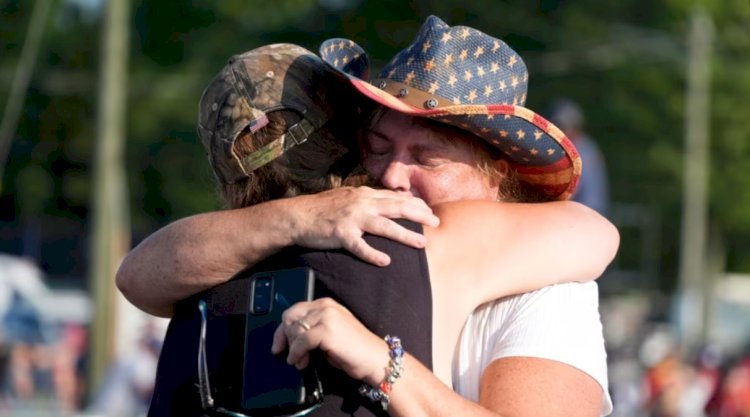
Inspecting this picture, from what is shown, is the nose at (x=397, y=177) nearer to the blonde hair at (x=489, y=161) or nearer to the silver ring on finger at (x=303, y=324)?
the blonde hair at (x=489, y=161)

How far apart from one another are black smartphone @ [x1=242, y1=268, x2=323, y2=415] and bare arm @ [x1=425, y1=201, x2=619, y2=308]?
24 cm

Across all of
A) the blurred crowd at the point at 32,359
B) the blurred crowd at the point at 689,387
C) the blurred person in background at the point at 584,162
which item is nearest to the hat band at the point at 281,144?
the blurred person in background at the point at 584,162

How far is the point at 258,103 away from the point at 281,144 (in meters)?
0.08

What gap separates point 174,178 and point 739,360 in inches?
870

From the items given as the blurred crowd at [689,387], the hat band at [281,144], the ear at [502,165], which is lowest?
the blurred crowd at [689,387]

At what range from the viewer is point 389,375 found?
2.59 metres

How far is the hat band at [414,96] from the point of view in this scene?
298 cm

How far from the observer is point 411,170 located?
3029mm

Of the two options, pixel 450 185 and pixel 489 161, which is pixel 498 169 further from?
pixel 450 185

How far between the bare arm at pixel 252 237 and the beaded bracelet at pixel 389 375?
14cm

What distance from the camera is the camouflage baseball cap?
9.68ft

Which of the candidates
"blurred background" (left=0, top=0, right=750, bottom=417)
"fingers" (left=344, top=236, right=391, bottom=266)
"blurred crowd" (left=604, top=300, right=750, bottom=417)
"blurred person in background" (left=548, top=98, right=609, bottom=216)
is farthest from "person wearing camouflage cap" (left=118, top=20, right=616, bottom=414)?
"blurred background" (left=0, top=0, right=750, bottom=417)

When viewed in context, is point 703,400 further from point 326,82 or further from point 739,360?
point 326,82

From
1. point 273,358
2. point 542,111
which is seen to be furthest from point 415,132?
point 542,111
